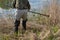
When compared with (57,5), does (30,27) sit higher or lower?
lower

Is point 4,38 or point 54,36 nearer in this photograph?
point 54,36

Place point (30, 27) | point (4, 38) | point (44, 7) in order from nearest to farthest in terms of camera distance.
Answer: point (4, 38) < point (30, 27) < point (44, 7)

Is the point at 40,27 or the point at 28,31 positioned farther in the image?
the point at 40,27

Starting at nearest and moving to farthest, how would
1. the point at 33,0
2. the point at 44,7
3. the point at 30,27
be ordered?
the point at 30,27, the point at 44,7, the point at 33,0

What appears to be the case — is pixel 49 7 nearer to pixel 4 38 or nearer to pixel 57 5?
pixel 57 5

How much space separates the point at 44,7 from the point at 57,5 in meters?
0.81

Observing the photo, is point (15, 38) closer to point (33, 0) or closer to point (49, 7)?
point (49, 7)

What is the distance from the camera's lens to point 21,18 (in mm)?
6000

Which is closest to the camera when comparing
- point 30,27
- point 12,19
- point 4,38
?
point 4,38

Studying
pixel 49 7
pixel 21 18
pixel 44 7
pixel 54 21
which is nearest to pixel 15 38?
pixel 21 18

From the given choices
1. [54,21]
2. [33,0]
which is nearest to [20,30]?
[54,21]

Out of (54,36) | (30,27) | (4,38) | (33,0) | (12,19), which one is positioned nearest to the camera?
(54,36)

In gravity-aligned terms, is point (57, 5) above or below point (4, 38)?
above

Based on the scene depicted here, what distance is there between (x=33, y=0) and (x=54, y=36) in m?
4.05
